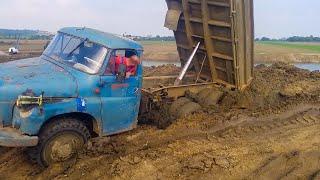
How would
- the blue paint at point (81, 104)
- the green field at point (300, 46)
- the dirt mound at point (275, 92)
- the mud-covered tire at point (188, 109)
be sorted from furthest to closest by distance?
the green field at point (300, 46), the dirt mound at point (275, 92), the mud-covered tire at point (188, 109), the blue paint at point (81, 104)

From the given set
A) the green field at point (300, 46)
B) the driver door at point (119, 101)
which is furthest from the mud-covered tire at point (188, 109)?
the green field at point (300, 46)

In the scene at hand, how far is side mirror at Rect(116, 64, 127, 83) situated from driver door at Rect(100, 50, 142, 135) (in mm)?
46

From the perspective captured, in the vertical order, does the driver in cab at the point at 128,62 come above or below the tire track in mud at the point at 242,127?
above

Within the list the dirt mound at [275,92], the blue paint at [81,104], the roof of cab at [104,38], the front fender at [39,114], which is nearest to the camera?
the front fender at [39,114]

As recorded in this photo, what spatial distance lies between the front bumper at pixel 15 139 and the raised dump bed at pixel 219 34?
15.3 feet

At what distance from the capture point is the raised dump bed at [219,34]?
30.7ft

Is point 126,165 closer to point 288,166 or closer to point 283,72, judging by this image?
point 288,166

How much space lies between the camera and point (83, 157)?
273 inches

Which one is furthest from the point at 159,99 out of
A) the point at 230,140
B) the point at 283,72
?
the point at 283,72

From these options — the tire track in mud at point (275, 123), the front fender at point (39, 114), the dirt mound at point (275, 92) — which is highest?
the front fender at point (39, 114)

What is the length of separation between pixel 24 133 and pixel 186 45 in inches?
220

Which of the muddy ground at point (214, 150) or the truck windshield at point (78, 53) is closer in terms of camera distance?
the muddy ground at point (214, 150)

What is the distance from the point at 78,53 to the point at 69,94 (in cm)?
97

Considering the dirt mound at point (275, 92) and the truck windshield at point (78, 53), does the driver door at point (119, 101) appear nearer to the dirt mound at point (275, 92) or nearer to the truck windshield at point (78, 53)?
the truck windshield at point (78, 53)
